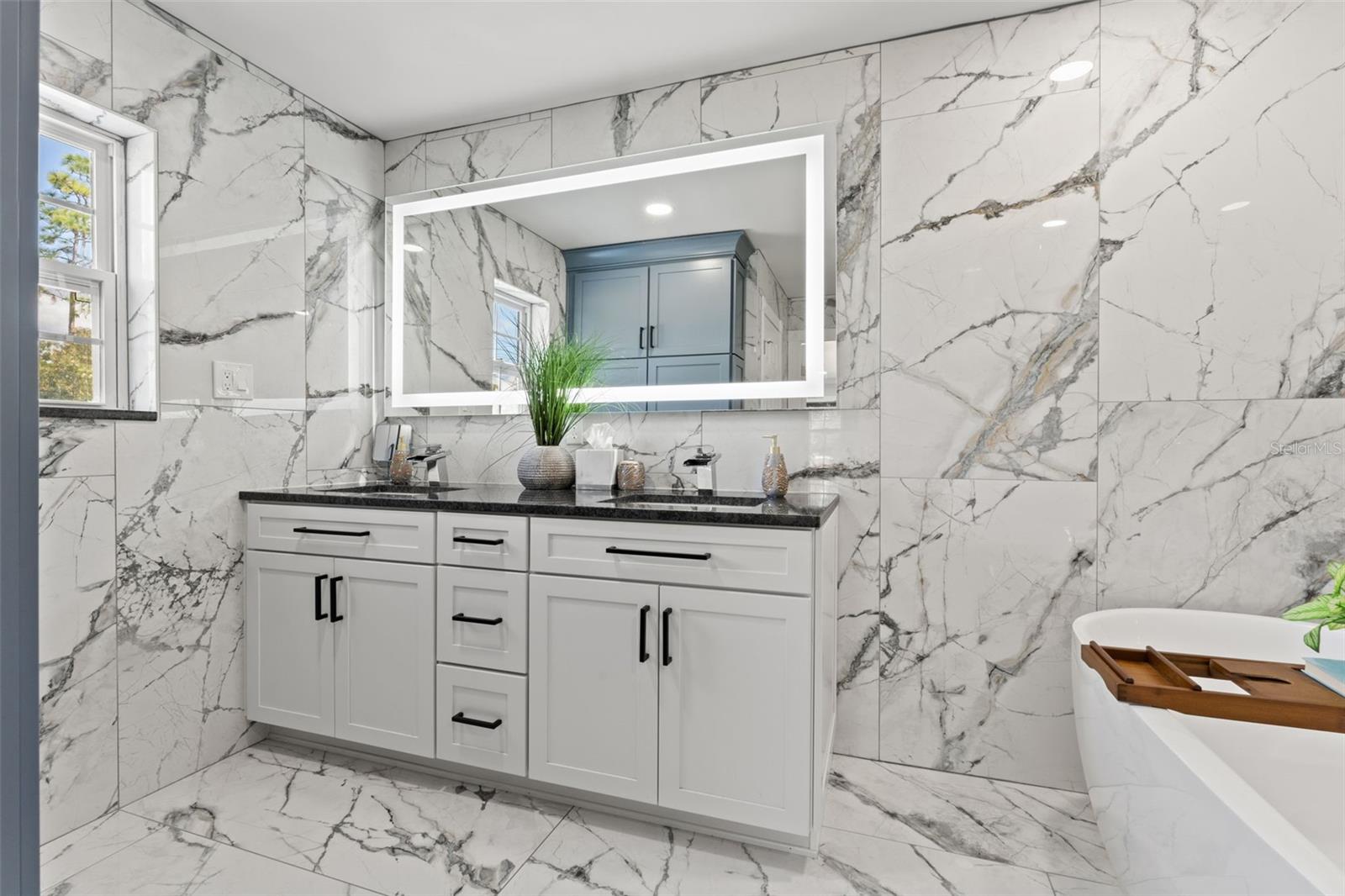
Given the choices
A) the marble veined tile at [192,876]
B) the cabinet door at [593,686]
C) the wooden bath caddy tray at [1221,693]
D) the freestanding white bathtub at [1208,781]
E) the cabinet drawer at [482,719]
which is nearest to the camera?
the freestanding white bathtub at [1208,781]

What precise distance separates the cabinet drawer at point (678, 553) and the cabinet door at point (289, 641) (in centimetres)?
83

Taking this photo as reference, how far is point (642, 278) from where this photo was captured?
2387mm

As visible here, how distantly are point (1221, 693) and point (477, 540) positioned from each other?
1807 millimetres

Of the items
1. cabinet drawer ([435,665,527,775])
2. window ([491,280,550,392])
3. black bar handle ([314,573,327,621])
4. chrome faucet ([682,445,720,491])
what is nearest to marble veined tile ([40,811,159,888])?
black bar handle ([314,573,327,621])

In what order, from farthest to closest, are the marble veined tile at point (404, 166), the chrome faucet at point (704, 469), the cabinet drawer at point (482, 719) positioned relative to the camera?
1. the marble veined tile at point (404, 166)
2. the chrome faucet at point (704, 469)
3. the cabinet drawer at point (482, 719)

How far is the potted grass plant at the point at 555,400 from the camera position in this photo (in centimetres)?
237

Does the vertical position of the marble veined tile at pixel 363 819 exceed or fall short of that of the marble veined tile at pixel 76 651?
it falls short

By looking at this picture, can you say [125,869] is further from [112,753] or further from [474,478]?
[474,478]

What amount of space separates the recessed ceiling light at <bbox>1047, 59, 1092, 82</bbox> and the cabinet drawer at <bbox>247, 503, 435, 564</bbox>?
2.33 m

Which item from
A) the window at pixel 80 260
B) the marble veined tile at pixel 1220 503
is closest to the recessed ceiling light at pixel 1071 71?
the marble veined tile at pixel 1220 503

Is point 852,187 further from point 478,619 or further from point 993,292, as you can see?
point 478,619

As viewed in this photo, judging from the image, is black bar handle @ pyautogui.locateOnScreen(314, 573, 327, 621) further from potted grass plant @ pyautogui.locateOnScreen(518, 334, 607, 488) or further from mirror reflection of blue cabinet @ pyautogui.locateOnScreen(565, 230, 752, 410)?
mirror reflection of blue cabinet @ pyautogui.locateOnScreen(565, 230, 752, 410)

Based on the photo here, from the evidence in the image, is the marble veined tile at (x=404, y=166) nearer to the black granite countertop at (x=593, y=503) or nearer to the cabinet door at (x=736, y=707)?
the black granite countertop at (x=593, y=503)

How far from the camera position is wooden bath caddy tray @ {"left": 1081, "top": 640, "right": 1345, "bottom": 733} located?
1301 mm
